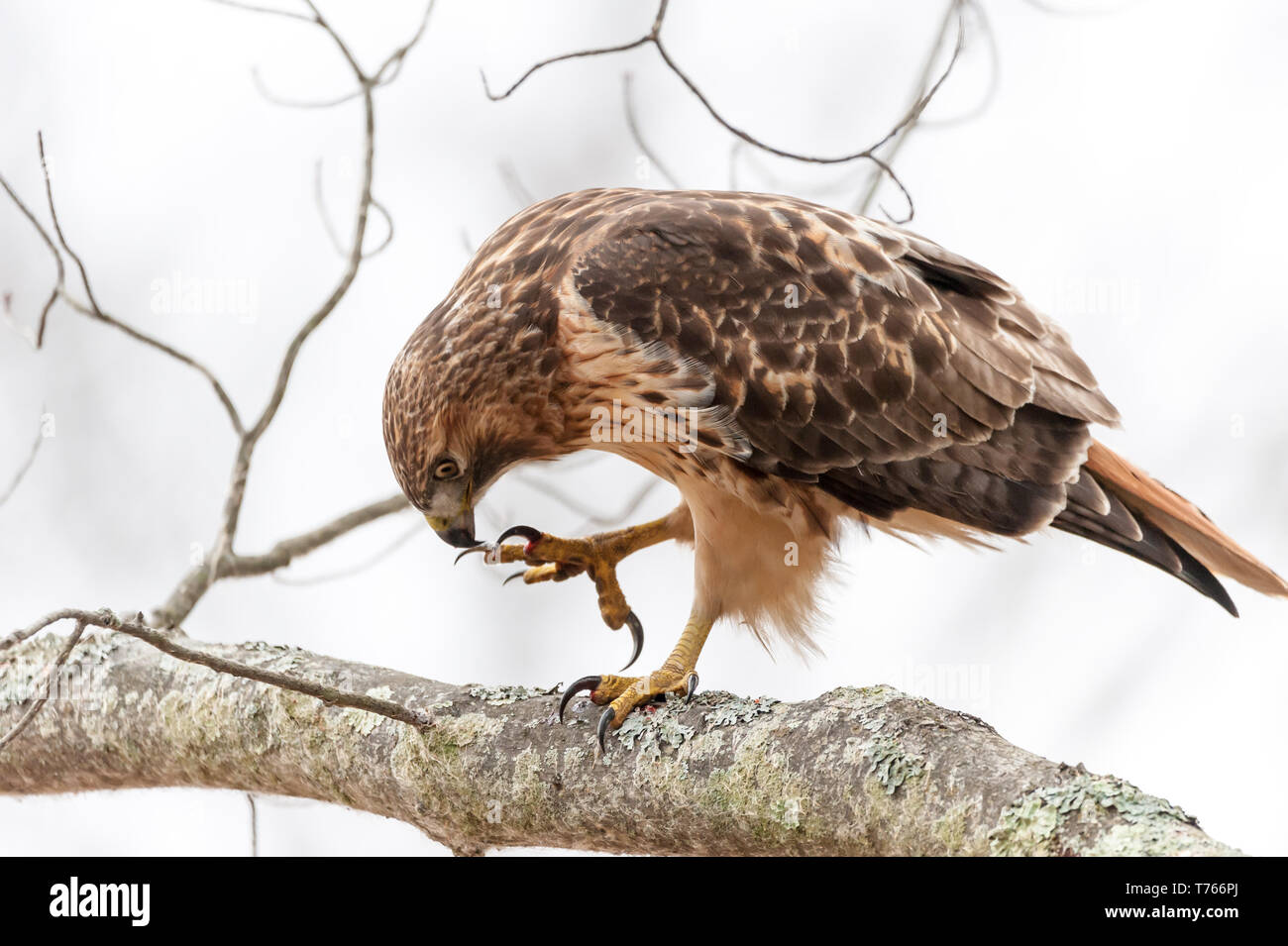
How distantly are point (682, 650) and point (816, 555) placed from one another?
1.59ft

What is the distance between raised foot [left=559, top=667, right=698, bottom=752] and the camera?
9.90 ft

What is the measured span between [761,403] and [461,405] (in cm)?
81

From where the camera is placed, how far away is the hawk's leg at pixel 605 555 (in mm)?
3908

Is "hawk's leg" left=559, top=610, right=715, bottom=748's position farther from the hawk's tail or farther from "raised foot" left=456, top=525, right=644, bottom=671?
the hawk's tail

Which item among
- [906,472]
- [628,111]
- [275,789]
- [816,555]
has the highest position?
[628,111]

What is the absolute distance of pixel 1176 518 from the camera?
11.5ft

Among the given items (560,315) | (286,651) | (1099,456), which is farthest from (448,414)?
(1099,456)

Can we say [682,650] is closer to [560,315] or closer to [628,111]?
[560,315]

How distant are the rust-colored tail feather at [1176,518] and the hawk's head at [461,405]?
1554mm

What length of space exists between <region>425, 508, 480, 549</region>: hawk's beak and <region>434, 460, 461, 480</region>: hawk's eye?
116 millimetres

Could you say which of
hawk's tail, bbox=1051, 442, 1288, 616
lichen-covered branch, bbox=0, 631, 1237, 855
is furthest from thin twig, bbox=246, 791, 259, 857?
hawk's tail, bbox=1051, 442, 1288, 616

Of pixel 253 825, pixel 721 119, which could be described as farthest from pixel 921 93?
pixel 253 825

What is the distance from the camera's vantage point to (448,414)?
11.1 ft
